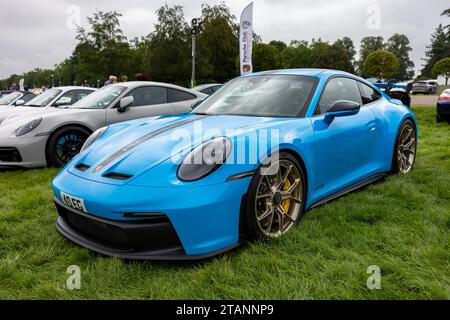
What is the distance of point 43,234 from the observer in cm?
281

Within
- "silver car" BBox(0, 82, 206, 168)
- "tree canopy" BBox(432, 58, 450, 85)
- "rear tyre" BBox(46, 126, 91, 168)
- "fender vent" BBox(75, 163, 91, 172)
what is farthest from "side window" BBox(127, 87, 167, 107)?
"tree canopy" BBox(432, 58, 450, 85)

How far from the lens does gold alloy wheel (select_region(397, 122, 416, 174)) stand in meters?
4.26

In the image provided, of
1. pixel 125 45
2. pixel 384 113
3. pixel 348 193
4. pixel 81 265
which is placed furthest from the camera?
pixel 125 45

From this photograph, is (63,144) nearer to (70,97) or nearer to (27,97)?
(70,97)

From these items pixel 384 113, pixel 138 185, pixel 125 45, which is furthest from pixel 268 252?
pixel 125 45

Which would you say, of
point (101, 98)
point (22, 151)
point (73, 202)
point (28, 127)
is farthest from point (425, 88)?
point (73, 202)

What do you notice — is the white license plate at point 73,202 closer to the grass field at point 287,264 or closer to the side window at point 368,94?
the grass field at point 287,264

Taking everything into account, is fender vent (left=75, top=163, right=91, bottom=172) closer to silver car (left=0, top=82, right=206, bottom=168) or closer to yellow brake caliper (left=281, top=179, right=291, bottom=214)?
yellow brake caliper (left=281, top=179, right=291, bottom=214)

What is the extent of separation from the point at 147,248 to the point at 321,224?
1.35m

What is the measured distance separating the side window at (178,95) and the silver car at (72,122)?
2cm

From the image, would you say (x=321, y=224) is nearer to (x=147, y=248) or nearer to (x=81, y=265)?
(x=147, y=248)

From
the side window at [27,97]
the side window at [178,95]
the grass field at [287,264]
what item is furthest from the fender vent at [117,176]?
the side window at [27,97]

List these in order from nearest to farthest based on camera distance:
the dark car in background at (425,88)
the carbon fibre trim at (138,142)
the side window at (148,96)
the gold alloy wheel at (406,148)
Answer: the carbon fibre trim at (138,142) < the gold alloy wheel at (406,148) < the side window at (148,96) < the dark car in background at (425,88)

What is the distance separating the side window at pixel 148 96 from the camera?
18.9ft
